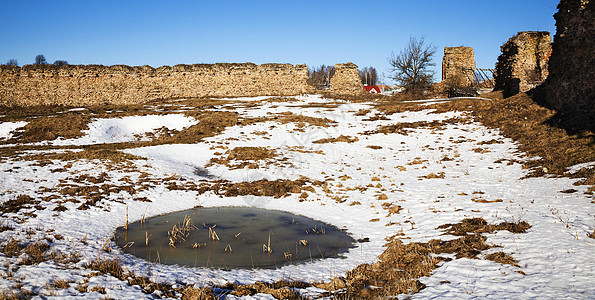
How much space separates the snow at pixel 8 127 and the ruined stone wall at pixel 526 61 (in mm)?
31935

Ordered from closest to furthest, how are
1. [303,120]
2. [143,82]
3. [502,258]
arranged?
1. [502,258]
2. [303,120]
3. [143,82]

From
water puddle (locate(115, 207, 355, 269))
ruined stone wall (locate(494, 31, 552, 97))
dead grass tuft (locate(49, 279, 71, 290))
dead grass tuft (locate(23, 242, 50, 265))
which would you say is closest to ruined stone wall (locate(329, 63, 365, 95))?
ruined stone wall (locate(494, 31, 552, 97))

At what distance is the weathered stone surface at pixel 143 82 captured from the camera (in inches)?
1332

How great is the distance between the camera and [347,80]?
38562 millimetres

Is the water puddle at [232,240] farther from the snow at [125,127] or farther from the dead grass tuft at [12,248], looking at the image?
the snow at [125,127]

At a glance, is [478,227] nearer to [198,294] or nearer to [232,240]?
[232,240]

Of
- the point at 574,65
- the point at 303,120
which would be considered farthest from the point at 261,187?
the point at 574,65

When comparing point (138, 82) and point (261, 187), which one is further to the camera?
point (138, 82)

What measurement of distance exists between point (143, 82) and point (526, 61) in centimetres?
3503

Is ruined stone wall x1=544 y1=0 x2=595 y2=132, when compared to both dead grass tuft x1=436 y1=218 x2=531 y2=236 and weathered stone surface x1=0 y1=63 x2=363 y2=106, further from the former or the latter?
weathered stone surface x1=0 y1=63 x2=363 y2=106

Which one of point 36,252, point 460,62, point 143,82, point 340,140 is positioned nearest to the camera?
point 36,252

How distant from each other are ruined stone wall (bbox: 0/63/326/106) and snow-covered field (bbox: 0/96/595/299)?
15.7 metres

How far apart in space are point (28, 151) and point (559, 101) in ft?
77.1

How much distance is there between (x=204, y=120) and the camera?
2191 cm
